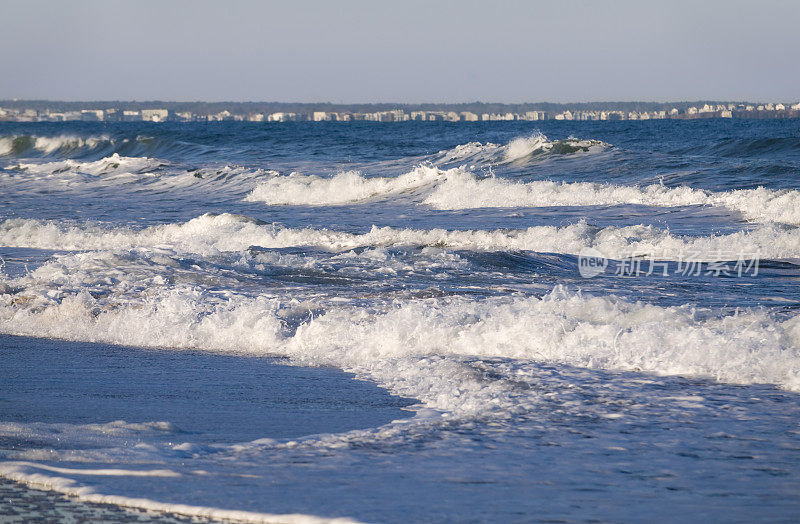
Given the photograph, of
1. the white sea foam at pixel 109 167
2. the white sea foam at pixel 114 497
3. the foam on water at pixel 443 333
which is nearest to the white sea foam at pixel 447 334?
the foam on water at pixel 443 333

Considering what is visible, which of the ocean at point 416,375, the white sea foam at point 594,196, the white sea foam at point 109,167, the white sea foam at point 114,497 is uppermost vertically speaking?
the white sea foam at point 109,167

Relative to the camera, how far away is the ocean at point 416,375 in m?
3.63

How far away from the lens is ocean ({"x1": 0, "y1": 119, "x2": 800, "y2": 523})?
363cm

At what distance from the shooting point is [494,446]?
4.24 metres

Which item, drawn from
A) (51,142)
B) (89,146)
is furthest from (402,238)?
(51,142)

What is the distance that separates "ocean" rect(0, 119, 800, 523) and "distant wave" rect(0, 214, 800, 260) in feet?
0.25

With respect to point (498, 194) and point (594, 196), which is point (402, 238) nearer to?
point (594, 196)

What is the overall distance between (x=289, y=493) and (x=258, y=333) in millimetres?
3792

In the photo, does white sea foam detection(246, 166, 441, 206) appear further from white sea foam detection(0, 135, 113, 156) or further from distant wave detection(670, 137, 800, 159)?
white sea foam detection(0, 135, 113, 156)

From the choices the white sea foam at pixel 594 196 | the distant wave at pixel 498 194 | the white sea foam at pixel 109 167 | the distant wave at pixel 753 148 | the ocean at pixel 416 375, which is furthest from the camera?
→ the white sea foam at pixel 109 167

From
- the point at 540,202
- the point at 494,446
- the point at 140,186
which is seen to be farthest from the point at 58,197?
the point at 494,446

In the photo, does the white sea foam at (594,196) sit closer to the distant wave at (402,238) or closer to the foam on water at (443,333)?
the distant wave at (402,238)

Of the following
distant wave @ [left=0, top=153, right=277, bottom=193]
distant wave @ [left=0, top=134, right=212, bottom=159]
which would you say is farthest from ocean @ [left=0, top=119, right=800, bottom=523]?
distant wave @ [left=0, top=134, right=212, bottom=159]

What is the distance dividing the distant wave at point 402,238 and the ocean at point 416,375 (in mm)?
76
